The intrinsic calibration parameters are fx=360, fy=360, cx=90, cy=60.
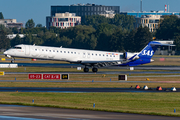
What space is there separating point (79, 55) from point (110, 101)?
31.5m

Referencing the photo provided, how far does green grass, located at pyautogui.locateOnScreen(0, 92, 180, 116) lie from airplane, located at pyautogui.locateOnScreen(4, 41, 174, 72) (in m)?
23.9

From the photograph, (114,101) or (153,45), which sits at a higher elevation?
(153,45)

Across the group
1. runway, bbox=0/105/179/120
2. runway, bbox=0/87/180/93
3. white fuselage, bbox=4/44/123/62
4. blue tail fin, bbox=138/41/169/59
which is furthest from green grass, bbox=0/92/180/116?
blue tail fin, bbox=138/41/169/59

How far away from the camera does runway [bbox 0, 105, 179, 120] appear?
29.0 metres

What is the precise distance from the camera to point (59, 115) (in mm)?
30234

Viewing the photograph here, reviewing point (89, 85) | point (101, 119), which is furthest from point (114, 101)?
point (89, 85)

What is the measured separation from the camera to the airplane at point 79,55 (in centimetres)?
6838

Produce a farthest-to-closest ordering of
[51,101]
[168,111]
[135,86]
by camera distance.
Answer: [135,86] < [51,101] < [168,111]

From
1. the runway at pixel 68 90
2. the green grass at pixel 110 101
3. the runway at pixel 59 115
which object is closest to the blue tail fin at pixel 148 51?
the runway at pixel 68 90

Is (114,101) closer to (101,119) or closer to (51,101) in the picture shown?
(51,101)

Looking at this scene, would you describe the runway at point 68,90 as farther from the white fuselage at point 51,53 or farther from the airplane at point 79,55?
the airplane at point 79,55

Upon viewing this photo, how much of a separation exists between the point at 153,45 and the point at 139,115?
152 feet

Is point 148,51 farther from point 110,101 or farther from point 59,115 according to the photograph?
point 59,115

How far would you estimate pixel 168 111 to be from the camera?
34.1 m
